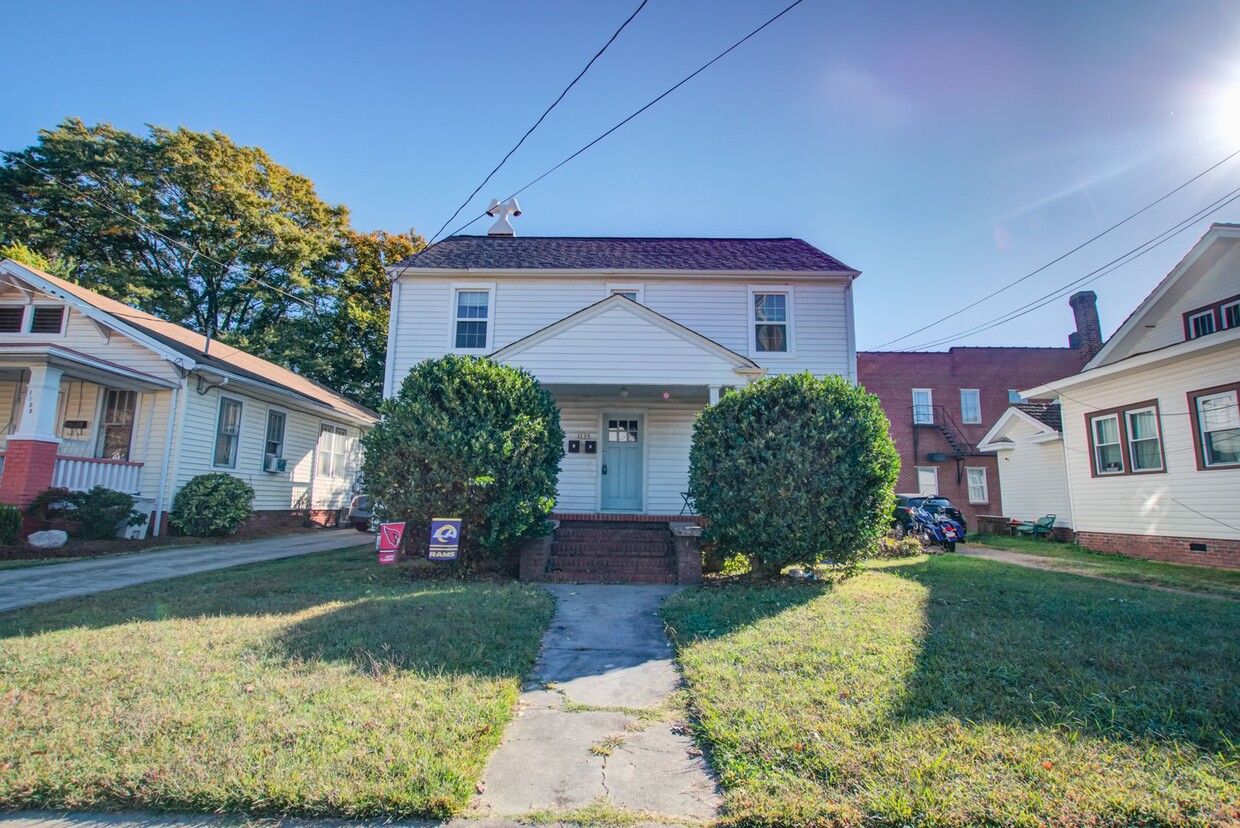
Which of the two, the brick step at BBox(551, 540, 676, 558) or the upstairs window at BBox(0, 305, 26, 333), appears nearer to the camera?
the brick step at BBox(551, 540, 676, 558)

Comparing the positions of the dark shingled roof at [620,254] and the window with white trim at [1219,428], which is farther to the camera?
the dark shingled roof at [620,254]

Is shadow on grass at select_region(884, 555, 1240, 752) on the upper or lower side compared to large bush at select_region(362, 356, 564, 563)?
lower

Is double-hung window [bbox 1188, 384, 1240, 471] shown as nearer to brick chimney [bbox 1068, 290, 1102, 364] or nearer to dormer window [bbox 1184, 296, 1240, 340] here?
dormer window [bbox 1184, 296, 1240, 340]

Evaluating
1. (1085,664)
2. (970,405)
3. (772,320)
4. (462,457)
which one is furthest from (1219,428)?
(970,405)

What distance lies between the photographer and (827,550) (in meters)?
7.56

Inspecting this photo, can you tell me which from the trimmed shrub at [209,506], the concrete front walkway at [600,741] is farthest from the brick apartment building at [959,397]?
the concrete front walkway at [600,741]

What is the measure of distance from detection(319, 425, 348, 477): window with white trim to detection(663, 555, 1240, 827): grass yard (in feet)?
54.1

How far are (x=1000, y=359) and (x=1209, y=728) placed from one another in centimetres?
2953

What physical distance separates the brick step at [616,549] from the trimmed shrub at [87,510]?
30.0ft

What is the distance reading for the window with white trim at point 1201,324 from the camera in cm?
1202

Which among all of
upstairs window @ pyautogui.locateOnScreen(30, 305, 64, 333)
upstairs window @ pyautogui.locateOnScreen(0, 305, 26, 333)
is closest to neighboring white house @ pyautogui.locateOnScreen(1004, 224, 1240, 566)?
upstairs window @ pyautogui.locateOnScreen(30, 305, 64, 333)

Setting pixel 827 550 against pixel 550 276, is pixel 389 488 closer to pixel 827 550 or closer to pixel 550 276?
pixel 827 550

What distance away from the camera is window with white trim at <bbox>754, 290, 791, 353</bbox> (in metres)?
13.6

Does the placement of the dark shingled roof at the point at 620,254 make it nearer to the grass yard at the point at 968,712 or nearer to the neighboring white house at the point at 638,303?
the neighboring white house at the point at 638,303
